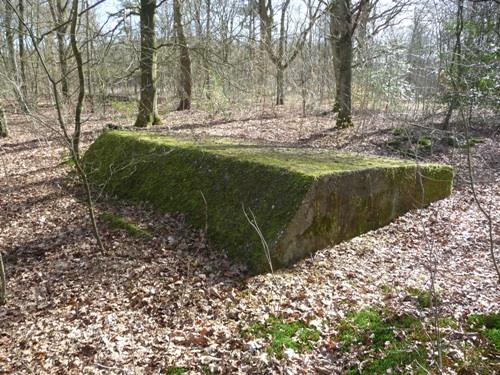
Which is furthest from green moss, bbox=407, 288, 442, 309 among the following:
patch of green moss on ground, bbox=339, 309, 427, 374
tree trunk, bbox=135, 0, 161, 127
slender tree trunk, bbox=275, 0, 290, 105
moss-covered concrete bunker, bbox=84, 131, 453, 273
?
slender tree trunk, bbox=275, 0, 290, 105

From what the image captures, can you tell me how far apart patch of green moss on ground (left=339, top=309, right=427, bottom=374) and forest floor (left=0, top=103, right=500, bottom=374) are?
0.5 inches

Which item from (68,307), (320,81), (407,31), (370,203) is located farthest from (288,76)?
(68,307)

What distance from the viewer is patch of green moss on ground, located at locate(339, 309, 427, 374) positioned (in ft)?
10.5

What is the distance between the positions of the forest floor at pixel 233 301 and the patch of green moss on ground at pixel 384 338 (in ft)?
0.04

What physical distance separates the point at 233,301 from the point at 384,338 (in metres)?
1.61

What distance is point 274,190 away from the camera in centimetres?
540

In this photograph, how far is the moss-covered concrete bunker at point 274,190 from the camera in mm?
5109

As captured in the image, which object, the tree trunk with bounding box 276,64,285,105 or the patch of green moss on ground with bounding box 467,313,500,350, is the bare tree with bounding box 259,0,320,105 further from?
the patch of green moss on ground with bounding box 467,313,500,350

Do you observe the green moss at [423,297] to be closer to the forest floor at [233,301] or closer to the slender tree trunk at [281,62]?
the forest floor at [233,301]

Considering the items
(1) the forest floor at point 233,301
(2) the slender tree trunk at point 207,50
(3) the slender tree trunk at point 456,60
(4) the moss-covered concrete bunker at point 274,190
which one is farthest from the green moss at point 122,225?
(2) the slender tree trunk at point 207,50

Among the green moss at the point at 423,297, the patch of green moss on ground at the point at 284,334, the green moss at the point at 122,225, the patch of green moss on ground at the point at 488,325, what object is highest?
the green moss at the point at 122,225

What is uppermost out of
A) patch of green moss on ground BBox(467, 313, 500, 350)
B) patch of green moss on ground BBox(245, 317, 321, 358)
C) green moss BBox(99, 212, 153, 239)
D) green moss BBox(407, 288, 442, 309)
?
green moss BBox(99, 212, 153, 239)

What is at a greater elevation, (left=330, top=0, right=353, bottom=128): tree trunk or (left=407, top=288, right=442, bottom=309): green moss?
(left=330, top=0, right=353, bottom=128): tree trunk

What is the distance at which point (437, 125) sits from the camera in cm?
1205
